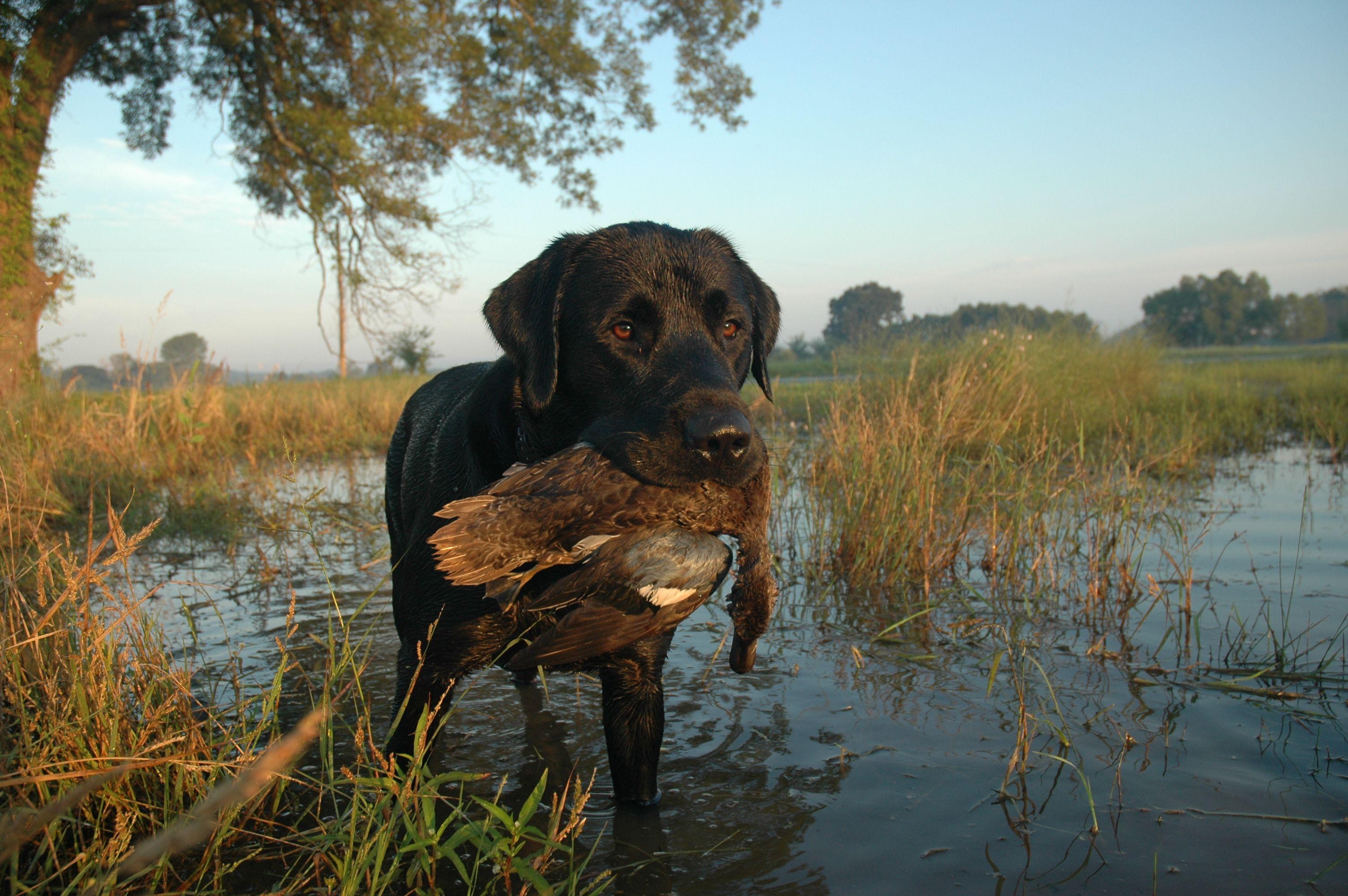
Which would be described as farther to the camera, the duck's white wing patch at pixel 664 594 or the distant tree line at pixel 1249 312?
the distant tree line at pixel 1249 312

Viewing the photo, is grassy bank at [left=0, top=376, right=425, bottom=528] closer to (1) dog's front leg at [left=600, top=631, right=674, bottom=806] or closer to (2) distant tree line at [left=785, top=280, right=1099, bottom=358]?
(1) dog's front leg at [left=600, top=631, right=674, bottom=806]

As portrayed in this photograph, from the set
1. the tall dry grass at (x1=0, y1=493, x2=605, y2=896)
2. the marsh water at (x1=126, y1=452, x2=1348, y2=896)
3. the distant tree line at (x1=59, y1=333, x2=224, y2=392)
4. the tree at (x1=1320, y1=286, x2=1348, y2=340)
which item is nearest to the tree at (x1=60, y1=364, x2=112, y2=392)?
the distant tree line at (x1=59, y1=333, x2=224, y2=392)

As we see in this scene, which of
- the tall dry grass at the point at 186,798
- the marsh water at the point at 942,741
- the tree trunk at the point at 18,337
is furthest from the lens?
the tree trunk at the point at 18,337

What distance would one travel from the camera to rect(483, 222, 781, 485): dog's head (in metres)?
2.33

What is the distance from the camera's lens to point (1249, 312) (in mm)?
72000

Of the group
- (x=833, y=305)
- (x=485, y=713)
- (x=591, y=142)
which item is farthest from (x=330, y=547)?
(x=833, y=305)

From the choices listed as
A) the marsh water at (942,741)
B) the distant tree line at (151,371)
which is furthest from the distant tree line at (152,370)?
the marsh water at (942,741)

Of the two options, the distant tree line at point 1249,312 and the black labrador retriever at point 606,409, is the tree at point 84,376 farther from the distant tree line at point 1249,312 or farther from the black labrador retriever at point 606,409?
the distant tree line at point 1249,312

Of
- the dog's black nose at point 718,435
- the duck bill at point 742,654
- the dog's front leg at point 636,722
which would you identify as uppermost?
the dog's black nose at point 718,435

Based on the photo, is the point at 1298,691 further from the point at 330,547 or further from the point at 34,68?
the point at 34,68

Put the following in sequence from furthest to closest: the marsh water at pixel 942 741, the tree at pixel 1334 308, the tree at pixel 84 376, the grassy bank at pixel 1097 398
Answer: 1. the tree at pixel 1334 308
2. the tree at pixel 84 376
3. the grassy bank at pixel 1097 398
4. the marsh water at pixel 942 741

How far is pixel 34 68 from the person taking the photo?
9.97 m

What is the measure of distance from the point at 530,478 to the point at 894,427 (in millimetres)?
3496

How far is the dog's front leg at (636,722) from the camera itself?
2551mm
